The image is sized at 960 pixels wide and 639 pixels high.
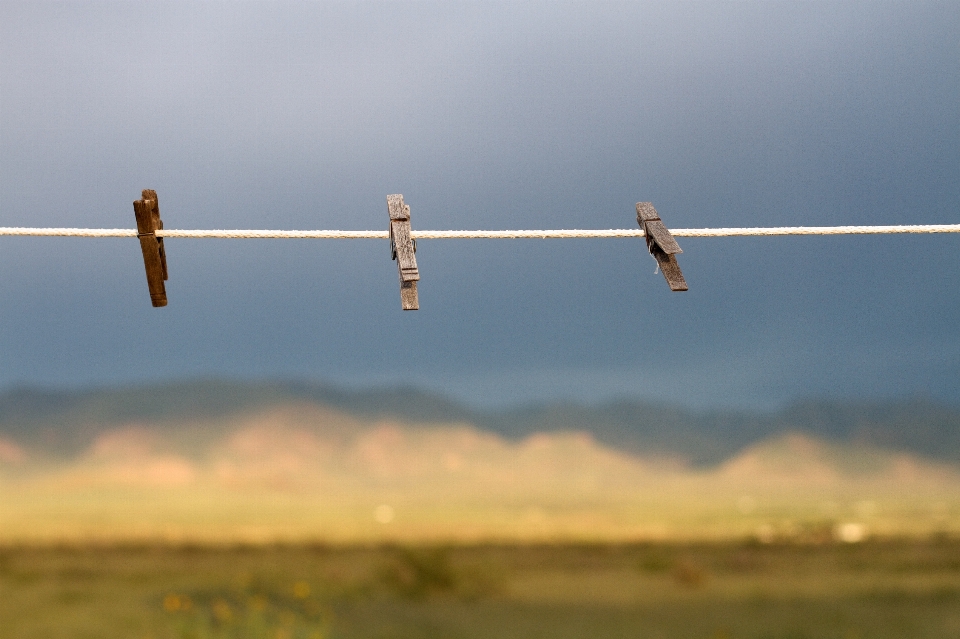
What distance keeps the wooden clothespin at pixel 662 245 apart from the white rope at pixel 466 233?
6 cm

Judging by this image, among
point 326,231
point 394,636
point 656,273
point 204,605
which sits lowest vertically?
point 394,636

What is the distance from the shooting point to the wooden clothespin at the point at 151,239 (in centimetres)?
454

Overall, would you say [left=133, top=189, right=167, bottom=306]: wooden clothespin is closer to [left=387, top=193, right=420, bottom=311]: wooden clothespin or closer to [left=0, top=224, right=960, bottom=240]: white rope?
[left=0, top=224, right=960, bottom=240]: white rope

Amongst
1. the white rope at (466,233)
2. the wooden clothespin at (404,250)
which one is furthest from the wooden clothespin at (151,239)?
the wooden clothespin at (404,250)

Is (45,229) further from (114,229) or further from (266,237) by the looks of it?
(266,237)

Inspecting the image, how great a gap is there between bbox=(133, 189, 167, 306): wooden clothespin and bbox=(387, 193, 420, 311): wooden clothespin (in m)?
1.24

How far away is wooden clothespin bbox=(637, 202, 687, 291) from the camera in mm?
4777

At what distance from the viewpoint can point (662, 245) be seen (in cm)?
477

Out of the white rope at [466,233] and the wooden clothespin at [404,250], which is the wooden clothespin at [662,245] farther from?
the wooden clothespin at [404,250]

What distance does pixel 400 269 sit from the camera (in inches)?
175

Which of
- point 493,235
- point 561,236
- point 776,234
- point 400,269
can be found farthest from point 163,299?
point 776,234

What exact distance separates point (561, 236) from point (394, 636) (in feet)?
12.9

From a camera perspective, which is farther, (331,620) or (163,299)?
(331,620)

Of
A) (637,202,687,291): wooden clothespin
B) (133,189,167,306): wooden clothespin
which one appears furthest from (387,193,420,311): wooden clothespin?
(637,202,687,291): wooden clothespin
